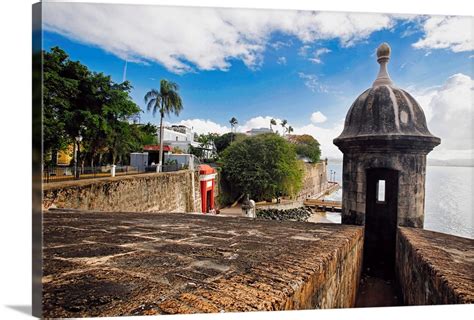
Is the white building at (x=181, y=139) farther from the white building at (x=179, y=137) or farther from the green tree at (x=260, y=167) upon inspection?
the green tree at (x=260, y=167)

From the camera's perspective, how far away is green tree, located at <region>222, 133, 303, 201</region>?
1727cm

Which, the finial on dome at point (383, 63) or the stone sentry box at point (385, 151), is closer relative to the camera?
the stone sentry box at point (385, 151)

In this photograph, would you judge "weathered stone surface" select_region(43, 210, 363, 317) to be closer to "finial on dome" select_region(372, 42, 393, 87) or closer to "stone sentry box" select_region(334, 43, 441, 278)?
"stone sentry box" select_region(334, 43, 441, 278)

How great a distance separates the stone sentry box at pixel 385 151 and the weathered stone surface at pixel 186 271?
1116mm

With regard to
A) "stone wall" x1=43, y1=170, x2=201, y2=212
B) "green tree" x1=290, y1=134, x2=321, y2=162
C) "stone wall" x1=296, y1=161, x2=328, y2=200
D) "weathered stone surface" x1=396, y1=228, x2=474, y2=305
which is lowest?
"stone wall" x1=296, y1=161, x2=328, y2=200

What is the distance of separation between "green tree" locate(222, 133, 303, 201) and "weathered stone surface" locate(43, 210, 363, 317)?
15.1 meters

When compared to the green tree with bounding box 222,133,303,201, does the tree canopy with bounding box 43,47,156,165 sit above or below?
above

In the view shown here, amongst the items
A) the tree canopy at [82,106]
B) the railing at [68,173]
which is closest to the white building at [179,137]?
the tree canopy at [82,106]

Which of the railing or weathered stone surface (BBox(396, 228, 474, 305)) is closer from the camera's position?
weathered stone surface (BBox(396, 228, 474, 305))

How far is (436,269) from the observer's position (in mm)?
1534

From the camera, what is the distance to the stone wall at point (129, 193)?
4.72 meters

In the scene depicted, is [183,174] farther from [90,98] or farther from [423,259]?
[423,259]

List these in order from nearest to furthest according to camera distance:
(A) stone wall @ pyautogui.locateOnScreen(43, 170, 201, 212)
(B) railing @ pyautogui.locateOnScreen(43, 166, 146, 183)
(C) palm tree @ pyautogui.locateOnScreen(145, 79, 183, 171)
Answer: (B) railing @ pyautogui.locateOnScreen(43, 166, 146, 183) < (A) stone wall @ pyautogui.locateOnScreen(43, 170, 201, 212) < (C) palm tree @ pyautogui.locateOnScreen(145, 79, 183, 171)

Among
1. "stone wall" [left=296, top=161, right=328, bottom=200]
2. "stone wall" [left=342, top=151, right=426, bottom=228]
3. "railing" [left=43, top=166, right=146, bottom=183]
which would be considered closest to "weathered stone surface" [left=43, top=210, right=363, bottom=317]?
"stone wall" [left=342, top=151, right=426, bottom=228]
